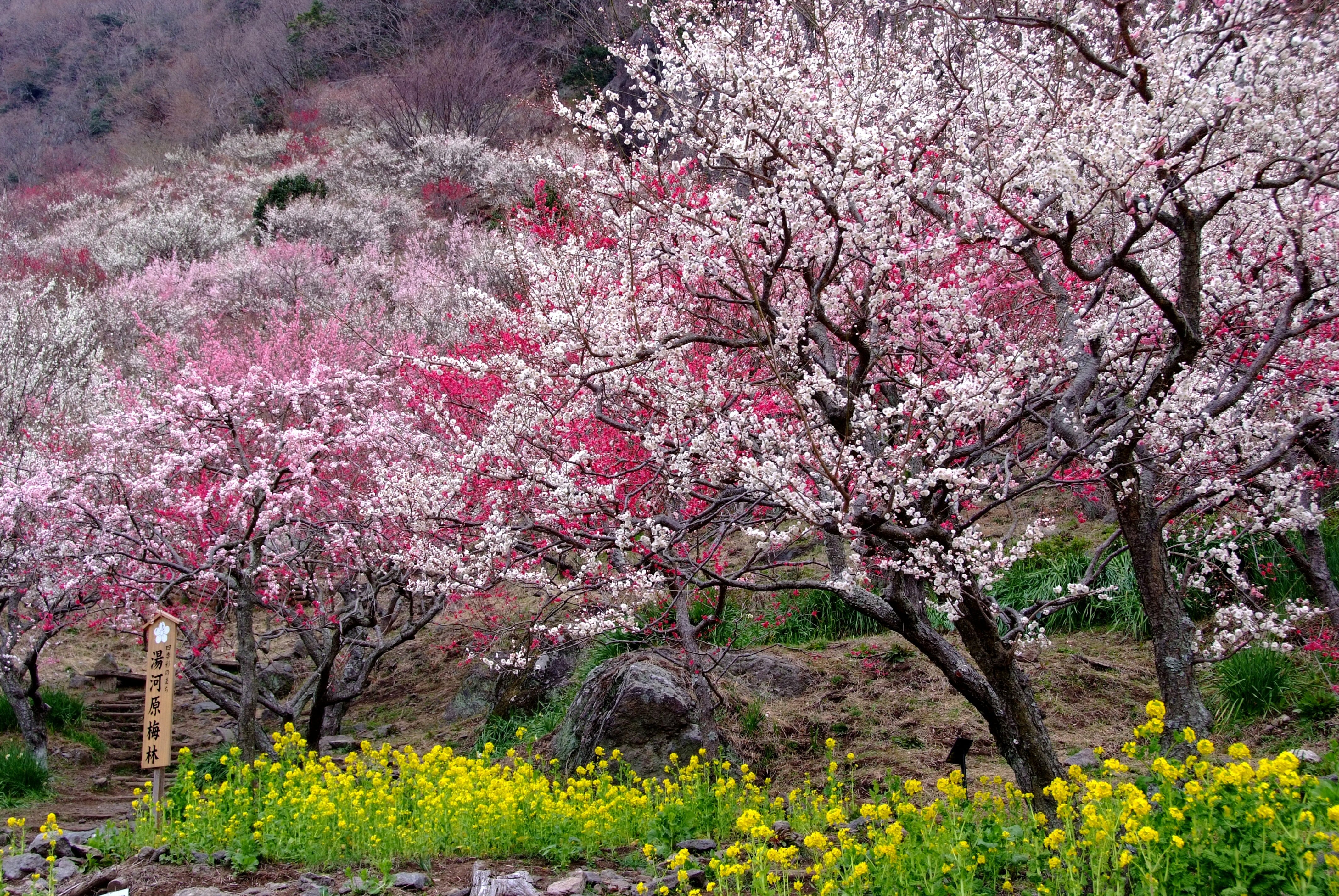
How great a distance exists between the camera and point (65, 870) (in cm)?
469

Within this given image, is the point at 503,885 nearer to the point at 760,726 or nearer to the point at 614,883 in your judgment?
the point at 614,883

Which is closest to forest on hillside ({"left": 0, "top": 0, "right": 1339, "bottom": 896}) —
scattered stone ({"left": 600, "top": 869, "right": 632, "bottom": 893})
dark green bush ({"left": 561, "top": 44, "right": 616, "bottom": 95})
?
scattered stone ({"left": 600, "top": 869, "right": 632, "bottom": 893})

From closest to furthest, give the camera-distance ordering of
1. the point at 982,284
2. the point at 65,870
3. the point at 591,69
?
the point at 65,870
the point at 982,284
the point at 591,69

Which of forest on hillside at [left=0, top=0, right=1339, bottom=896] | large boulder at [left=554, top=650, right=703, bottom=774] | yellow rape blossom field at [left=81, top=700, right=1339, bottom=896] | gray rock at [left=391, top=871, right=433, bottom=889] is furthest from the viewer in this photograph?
large boulder at [left=554, top=650, right=703, bottom=774]

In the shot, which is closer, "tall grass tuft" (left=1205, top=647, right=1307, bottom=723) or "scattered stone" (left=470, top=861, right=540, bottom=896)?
"scattered stone" (left=470, top=861, right=540, bottom=896)

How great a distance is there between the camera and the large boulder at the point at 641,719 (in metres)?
6.69

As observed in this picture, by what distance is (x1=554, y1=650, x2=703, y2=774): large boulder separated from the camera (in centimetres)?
669

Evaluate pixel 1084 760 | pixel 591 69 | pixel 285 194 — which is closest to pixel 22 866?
pixel 1084 760

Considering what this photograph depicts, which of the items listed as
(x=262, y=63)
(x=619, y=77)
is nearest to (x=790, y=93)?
(x=619, y=77)

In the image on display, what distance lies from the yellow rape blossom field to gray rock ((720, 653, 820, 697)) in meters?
→ 1.31

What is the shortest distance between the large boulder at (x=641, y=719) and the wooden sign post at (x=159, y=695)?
9.33ft

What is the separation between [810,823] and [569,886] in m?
1.33

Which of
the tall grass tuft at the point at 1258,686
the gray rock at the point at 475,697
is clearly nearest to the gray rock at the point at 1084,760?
the tall grass tuft at the point at 1258,686

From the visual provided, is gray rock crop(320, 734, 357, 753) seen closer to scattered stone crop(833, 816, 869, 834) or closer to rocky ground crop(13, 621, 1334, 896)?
rocky ground crop(13, 621, 1334, 896)
